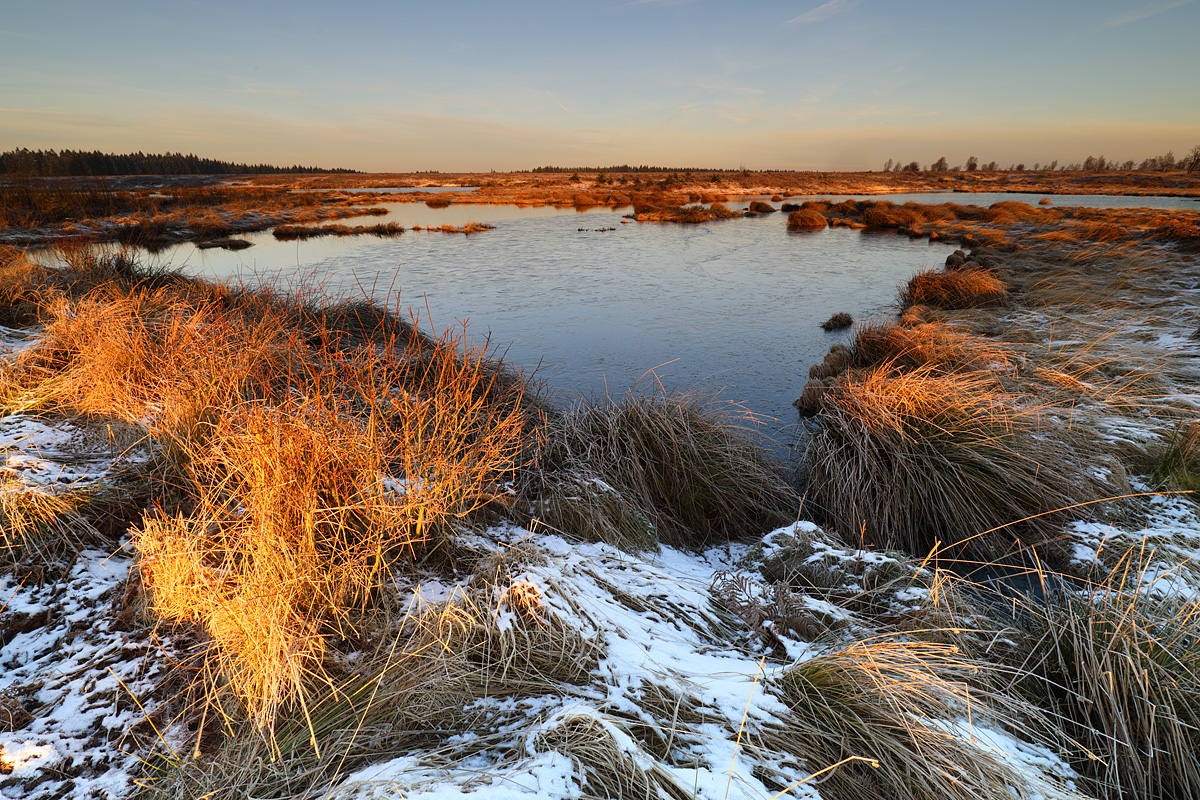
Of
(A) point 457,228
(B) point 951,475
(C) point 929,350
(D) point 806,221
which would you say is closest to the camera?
(B) point 951,475

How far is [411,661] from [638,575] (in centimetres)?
125

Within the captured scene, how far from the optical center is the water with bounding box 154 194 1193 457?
703 cm

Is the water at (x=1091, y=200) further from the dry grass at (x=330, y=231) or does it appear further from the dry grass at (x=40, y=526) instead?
the dry grass at (x=40, y=526)

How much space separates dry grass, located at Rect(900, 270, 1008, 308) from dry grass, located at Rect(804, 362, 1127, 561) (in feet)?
20.3

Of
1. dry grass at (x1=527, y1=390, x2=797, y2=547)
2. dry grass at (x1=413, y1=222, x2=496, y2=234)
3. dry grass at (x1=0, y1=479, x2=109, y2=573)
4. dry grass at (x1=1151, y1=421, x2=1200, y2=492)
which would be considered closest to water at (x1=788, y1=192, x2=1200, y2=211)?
dry grass at (x1=413, y1=222, x2=496, y2=234)

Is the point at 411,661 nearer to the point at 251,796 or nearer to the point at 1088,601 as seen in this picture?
the point at 251,796

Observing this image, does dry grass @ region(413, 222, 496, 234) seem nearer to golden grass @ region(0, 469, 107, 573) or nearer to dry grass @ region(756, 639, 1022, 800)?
golden grass @ region(0, 469, 107, 573)

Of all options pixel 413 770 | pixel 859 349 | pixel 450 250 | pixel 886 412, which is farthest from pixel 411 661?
pixel 450 250

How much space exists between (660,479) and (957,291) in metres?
8.50

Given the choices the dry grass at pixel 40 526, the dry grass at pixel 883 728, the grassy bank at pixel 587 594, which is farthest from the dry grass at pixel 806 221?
the dry grass at pixel 40 526

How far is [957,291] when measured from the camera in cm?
948

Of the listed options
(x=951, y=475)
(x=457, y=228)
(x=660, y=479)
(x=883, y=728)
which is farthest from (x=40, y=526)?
(x=457, y=228)

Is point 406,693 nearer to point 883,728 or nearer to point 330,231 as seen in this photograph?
point 883,728

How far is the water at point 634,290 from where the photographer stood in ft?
23.1
